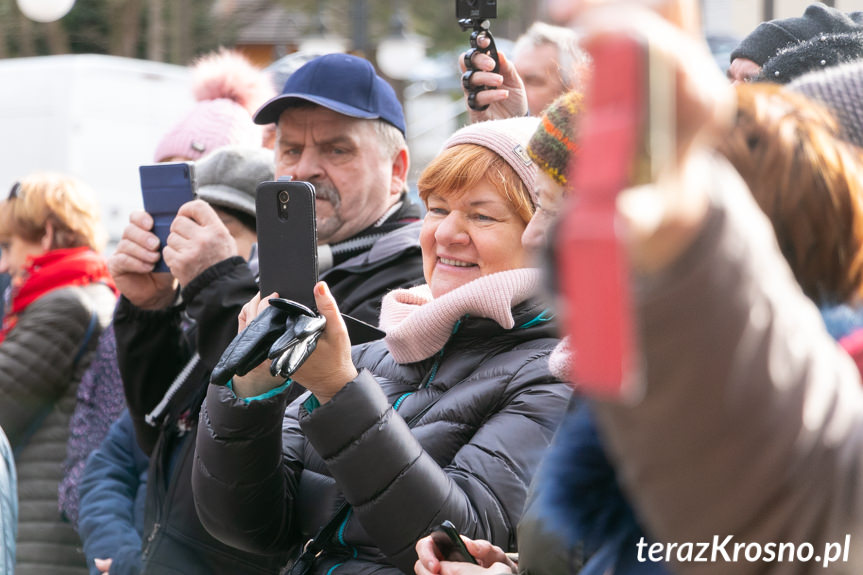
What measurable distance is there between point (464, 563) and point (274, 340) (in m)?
0.49

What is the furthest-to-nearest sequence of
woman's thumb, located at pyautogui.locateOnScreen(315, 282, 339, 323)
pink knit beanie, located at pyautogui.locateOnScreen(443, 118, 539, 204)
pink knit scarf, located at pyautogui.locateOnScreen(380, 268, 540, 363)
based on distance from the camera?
pink knit beanie, located at pyautogui.locateOnScreen(443, 118, 539, 204)
pink knit scarf, located at pyautogui.locateOnScreen(380, 268, 540, 363)
woman's thumb, located at pyautogui.locateOnScreen(315, 282, 339, 323)

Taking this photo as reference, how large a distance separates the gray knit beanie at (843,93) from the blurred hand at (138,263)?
2.10m

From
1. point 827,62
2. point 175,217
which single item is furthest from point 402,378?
point 827,62

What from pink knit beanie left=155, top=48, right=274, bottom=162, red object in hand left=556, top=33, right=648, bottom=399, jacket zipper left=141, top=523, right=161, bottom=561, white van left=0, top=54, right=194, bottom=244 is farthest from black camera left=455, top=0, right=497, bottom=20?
white van left=0, top=54, right=194, bottom=244

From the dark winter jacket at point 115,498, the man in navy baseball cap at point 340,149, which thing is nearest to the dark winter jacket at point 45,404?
the dark winter jacket at point 115,498

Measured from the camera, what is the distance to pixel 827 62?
2.28 meters

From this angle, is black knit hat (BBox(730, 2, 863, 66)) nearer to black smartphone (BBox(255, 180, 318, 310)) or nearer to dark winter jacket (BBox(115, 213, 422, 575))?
dark winter jacket (BBox(115, 213, 422, 575))

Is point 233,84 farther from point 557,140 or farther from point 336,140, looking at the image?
point 557,140

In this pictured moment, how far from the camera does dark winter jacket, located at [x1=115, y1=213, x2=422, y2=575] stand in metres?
2.80

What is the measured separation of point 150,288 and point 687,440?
251cm

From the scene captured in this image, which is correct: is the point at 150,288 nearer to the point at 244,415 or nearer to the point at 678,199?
the point at 244,415

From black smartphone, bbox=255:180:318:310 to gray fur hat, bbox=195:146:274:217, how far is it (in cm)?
146

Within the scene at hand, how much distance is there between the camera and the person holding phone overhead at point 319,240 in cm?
289

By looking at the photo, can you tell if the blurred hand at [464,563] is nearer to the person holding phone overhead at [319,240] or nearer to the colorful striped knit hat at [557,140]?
the colorful striped knit hat at [557,140]
